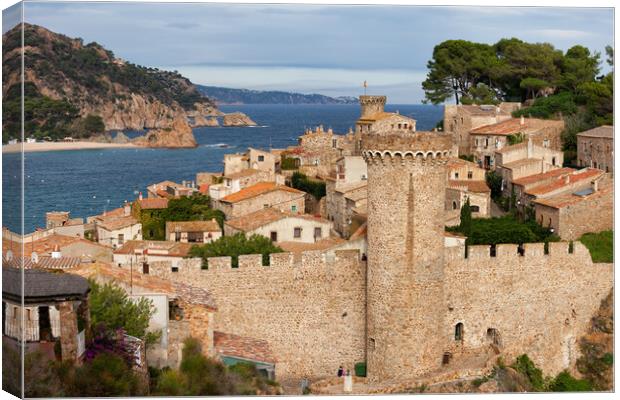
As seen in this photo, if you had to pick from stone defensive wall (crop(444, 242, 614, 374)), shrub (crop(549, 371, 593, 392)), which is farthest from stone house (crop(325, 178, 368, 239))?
shrub (crop(549, 371, 593, 392))

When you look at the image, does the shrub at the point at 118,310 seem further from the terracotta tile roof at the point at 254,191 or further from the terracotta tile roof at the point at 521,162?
the terracotta tile roof at the point at 521,162

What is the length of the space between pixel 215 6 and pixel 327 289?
3996mm

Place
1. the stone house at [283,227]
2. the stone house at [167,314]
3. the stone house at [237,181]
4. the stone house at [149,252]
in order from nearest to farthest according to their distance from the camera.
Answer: the stone house at [167,314], the stone house at [149,252], the stone house at [283,227], the stone house at [237,181]

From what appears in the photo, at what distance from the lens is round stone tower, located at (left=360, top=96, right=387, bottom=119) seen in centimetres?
2908

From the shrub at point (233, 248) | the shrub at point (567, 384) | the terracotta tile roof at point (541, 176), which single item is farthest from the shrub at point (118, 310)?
the terracotta tile roof at point (541, 176)

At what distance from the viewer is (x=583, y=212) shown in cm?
1914

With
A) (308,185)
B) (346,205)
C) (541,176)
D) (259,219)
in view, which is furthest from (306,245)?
(308,185)

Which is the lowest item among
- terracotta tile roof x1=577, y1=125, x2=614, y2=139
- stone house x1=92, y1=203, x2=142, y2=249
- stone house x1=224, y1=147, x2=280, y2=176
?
stone house x1=92, y1=203, x2=142, y2=249

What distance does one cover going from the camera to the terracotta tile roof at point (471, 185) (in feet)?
73.4

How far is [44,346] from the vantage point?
10.5 metres

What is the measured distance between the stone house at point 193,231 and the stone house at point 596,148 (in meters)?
7.99

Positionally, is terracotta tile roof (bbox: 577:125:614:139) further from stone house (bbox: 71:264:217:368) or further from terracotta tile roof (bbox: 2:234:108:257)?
stone house (bbox: 71:264:217:368)

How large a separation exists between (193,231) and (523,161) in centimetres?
784

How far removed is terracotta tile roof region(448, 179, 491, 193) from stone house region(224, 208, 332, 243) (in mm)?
3467
